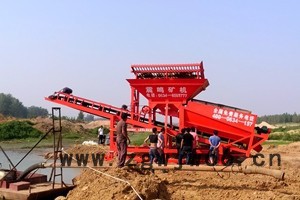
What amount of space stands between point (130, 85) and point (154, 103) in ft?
3.49

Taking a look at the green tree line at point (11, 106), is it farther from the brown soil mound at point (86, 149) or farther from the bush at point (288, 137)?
the brown soil mound at point (86, 149)

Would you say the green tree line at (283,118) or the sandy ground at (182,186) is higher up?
the green tree line at (283,118)

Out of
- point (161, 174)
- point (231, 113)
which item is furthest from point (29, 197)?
point (231, 113)

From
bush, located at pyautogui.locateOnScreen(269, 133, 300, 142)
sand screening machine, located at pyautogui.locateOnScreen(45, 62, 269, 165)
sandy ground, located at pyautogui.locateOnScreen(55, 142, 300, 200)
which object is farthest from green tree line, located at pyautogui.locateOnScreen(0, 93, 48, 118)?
Answer: sandy ground, located at pyautogui.locateOnScreen(55, 142, 300, 200)

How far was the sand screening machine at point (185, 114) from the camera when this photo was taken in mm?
13469

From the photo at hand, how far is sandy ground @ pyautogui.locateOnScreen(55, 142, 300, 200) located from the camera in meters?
8.56

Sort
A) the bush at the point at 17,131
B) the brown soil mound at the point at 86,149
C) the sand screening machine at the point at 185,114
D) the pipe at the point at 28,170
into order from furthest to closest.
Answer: the bush at the point at 17,131
the brown soil mound at the point at 86,149
the sand screening machine at the point at 185,114
the pipe at the point at 28,170

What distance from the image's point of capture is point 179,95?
13727mm

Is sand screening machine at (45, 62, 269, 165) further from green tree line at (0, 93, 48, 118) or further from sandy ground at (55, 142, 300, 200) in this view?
green tree line at (0, 93, 48, 118)

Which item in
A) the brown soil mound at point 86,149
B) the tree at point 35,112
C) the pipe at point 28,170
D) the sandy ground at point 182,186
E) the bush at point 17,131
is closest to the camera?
the sandy ground at point 182,186

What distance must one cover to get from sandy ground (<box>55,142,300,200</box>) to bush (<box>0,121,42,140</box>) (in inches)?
1116

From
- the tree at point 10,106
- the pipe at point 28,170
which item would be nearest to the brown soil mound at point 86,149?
the pipe at point 28,170

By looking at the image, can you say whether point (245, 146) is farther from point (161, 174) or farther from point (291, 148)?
point (291, 148)

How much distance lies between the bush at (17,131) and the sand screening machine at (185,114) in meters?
25.4
